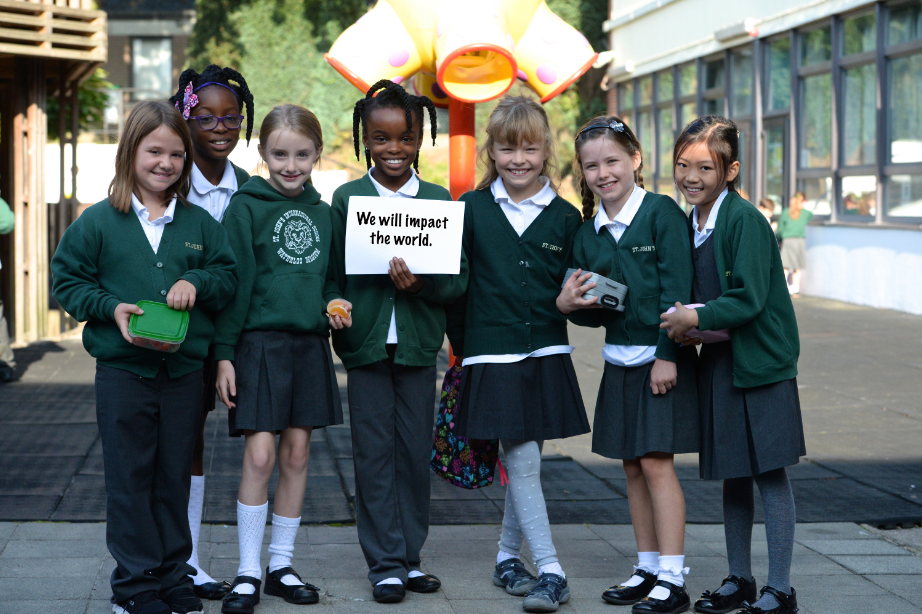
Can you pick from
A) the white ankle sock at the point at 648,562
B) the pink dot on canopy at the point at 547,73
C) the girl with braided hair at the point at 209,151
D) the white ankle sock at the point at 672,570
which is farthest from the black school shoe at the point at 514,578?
the pink dot on canopy at the point at 547,73

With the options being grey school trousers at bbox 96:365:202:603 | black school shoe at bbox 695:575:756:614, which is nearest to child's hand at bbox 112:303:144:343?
grey school trousers at bbox 96:365:202:603

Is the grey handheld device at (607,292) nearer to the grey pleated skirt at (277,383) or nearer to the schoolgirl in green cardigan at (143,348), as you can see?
the grey pleated skirt at (277,383)

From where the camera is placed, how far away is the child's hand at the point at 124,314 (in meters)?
3.56

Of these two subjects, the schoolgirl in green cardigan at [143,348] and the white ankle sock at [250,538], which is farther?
the white ankle sock at [250,538]

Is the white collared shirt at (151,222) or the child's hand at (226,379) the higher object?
the white collared shirt at (151,222)

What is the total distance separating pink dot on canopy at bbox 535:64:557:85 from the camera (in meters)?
6.09

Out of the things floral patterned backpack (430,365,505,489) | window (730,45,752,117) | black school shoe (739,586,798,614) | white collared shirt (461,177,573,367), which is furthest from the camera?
window (730,45,752,117)

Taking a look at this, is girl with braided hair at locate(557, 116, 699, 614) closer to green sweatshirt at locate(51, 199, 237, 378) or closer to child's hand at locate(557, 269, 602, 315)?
child's hand at locate(557, 269, 602, 315)

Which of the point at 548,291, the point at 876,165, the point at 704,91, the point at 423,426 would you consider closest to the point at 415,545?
the point at 423,426

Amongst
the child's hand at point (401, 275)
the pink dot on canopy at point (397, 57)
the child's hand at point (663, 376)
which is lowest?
the child's hand at point (663, 376)

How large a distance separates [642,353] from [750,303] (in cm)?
45

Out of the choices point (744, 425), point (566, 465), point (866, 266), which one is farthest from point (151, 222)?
point (866, 266)

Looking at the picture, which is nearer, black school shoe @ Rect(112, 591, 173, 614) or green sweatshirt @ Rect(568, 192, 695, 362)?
black school shoe @ Rect(112, 591, 173, 614)

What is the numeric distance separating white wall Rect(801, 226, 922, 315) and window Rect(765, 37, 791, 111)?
2.61 m
